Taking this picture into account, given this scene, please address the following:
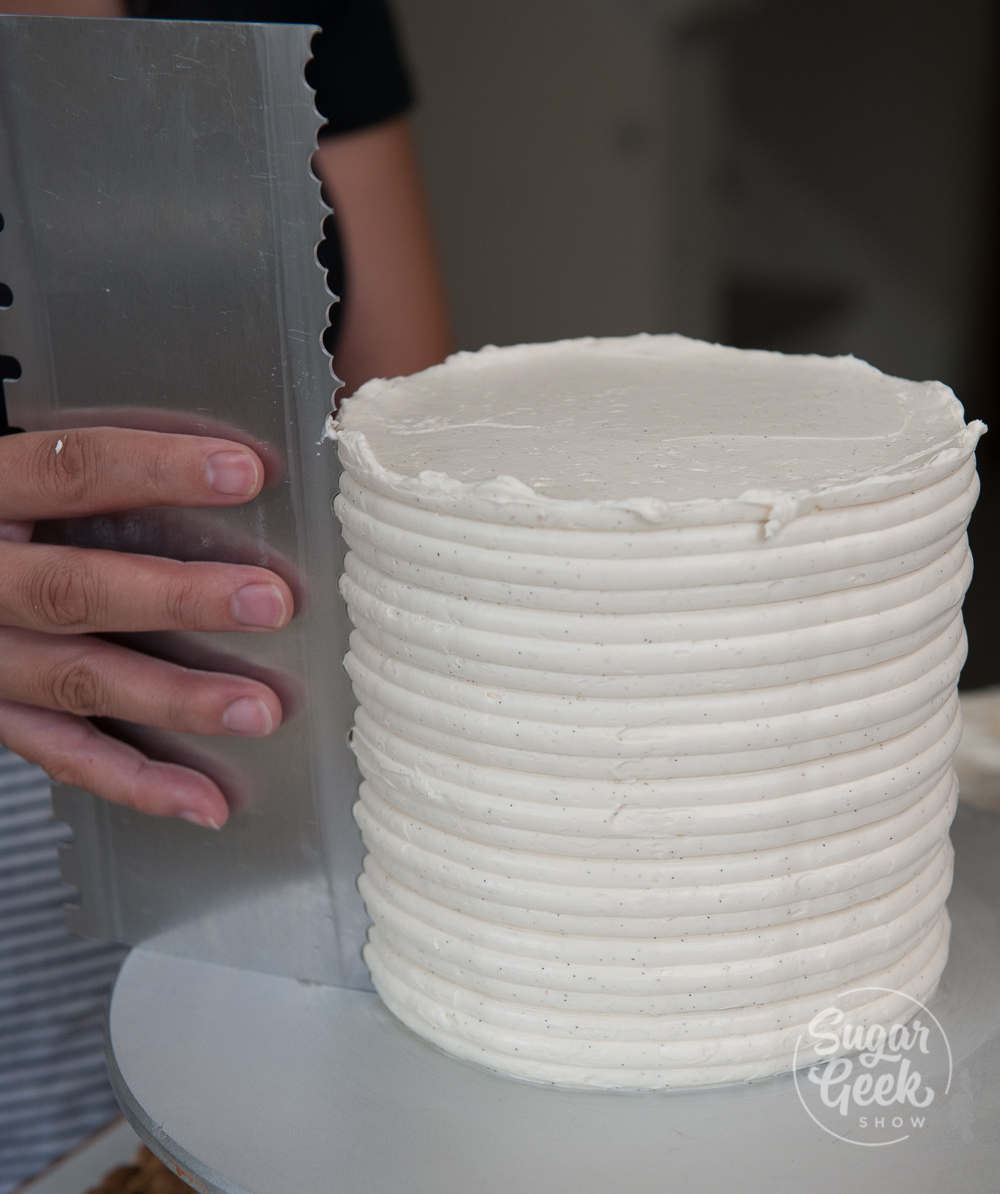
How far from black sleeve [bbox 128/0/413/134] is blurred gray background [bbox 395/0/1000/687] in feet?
5.80

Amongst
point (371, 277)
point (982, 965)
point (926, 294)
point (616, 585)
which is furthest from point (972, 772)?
point (926, 294)

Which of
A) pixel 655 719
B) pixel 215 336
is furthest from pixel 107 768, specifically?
pixel 655 719

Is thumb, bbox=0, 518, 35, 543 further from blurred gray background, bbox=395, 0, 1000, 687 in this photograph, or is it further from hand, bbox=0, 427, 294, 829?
blurred gray background, bbox=395, 0, 1000, 687

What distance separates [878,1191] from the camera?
2.43 feet

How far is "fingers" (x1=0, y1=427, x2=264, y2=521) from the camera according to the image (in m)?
0.85

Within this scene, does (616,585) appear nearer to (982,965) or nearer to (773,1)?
(982,965)

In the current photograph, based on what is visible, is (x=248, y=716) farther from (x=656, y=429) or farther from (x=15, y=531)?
Result: (x=656, y=429)

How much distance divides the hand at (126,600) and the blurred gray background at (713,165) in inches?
103

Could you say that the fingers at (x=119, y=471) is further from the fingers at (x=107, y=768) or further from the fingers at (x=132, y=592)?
the fingers at (x=107, y=768)

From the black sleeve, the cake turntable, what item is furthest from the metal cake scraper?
the black sleeve

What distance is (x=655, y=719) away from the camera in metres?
0.76

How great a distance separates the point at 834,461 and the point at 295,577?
13.9 inches

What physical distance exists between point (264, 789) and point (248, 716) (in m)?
0.08

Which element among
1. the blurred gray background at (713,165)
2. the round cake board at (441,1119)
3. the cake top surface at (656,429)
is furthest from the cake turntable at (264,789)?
the blurred gray background at (713,165)
